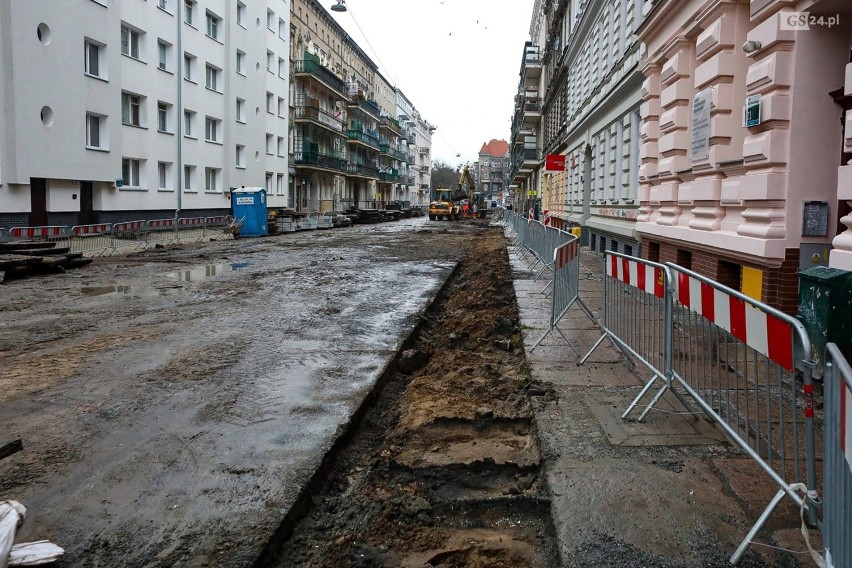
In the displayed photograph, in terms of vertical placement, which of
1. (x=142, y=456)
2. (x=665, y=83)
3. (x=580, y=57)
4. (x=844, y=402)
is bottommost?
(x=142, y=456)

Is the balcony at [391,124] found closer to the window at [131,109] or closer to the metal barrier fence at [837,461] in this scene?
the window at [131,109]

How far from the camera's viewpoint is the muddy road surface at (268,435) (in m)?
3.62

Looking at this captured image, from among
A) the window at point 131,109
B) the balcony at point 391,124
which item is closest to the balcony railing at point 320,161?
the window at point 131,109

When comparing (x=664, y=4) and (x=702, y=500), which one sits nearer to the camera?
(x=702, y=500)

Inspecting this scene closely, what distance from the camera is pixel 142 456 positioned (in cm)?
461

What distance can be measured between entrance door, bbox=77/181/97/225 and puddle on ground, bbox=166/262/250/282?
12140mm

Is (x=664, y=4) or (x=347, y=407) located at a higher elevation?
(x=664, y=4)

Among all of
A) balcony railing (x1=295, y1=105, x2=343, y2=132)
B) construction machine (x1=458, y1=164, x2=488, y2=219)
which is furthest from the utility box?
construction machine (x1=458, y1=164, x2=488, y2=219)

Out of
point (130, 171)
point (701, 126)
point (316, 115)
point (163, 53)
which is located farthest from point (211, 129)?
point (701, 126)

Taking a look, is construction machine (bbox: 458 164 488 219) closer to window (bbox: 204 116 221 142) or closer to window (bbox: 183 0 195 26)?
window (bbox: 204 116 221 142)

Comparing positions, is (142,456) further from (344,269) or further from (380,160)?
(380,160)

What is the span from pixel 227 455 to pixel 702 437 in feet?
10.6

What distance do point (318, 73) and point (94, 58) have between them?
2917cm

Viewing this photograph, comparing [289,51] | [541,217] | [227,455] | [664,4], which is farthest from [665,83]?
[289,51]
